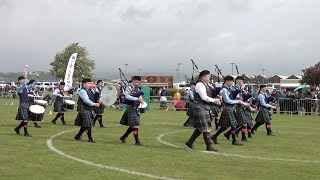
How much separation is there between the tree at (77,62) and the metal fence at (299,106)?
45.3 m

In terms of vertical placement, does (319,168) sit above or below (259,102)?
below

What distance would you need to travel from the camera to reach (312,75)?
155 ft

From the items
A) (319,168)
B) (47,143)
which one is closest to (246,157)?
(319,168)

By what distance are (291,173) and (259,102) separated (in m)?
7.37

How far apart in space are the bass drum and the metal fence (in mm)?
16326

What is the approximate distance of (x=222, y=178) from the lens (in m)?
7.84

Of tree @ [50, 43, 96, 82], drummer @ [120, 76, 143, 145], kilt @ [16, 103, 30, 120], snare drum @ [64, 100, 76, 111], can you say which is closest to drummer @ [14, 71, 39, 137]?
kilt @ [16, 103, 30, 120]

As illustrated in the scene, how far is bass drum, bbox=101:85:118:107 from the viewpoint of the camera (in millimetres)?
16391

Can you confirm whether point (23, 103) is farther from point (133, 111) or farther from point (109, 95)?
point (133, 111)

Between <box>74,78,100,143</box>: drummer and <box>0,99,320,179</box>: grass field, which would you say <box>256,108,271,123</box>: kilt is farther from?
<box>74,78,100,143</box>: drummer

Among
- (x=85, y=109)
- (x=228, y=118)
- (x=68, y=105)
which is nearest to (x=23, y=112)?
(x=85, y=109)

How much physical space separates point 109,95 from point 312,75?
35717 millimetres

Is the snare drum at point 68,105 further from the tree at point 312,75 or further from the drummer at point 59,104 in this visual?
the tree at point 312,75

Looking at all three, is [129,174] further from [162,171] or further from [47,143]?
[47,143]
